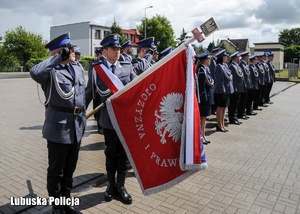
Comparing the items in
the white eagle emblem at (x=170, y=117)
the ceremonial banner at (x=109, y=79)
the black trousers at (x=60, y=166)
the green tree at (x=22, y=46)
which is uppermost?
the green tree at (x=22, y=46)

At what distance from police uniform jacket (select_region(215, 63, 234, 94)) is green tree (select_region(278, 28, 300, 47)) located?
342 feet

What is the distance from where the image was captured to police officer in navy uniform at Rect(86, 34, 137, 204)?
12.7 ft

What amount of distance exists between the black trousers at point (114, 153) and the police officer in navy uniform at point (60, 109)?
1.69 feet

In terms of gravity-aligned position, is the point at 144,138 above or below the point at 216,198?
above

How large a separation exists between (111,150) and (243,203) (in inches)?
74.0

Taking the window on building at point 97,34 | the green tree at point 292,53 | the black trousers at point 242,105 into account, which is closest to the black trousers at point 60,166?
the black trousers at point 242,105

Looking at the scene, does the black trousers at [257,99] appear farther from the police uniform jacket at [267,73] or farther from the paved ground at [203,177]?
the paved ground at [203,177]

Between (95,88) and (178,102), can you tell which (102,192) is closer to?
(95,88)

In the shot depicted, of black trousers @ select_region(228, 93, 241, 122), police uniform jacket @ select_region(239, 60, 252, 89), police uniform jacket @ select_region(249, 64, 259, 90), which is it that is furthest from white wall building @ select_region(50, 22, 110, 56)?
black trousers @ select_region(228, 93, 241, 122)

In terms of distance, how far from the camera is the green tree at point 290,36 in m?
102

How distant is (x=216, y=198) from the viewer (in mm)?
4102

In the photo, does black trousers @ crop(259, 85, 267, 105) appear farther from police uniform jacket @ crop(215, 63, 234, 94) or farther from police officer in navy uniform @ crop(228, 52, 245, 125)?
police uniform jacket @ crop(215, 63, 234, 94)

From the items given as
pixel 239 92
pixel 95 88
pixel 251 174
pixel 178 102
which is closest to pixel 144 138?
pixel 178 102

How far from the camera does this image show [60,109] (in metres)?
3.30
